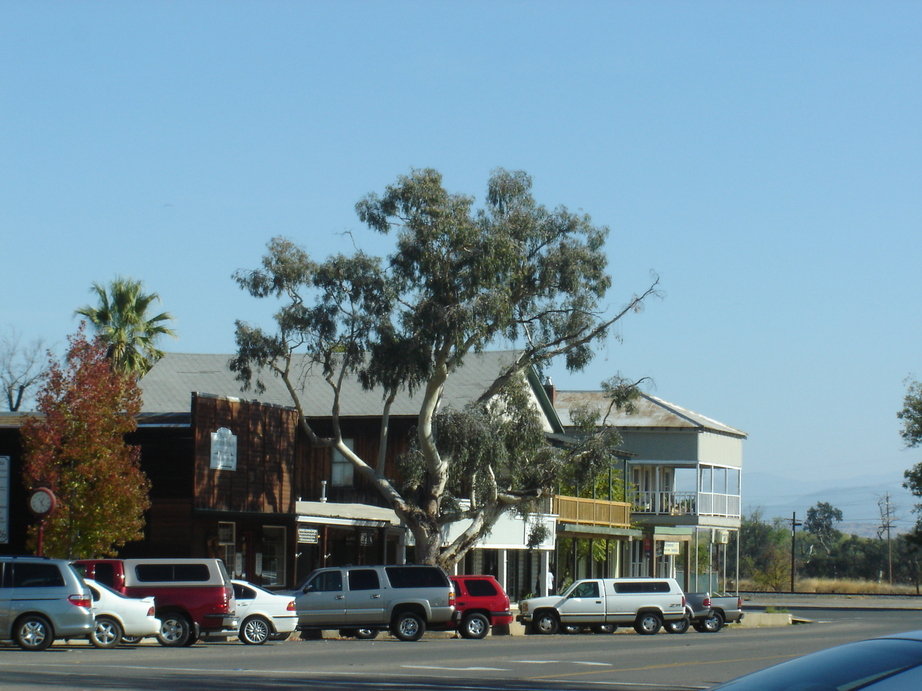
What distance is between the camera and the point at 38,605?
2244 centimetres

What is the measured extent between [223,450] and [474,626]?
8.81 meters

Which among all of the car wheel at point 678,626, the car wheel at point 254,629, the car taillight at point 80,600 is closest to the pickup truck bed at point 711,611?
the car wheel at point 678,626

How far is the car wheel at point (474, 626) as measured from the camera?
3222cm

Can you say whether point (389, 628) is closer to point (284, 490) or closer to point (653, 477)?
point (284, 490)

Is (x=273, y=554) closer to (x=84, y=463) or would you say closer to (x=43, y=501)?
(x=84, y=463)

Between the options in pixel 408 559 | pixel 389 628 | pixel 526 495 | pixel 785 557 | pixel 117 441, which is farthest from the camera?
pixel 785 557

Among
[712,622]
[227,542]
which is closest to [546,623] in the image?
[712,622]

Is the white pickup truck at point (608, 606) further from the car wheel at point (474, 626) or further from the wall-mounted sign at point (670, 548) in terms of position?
the wall-mounted sign at point (670, 548)

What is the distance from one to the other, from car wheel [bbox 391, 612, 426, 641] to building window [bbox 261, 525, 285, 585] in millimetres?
8963

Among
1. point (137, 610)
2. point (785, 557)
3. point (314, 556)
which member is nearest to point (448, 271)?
point (314, 556)

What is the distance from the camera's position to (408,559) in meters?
44.8

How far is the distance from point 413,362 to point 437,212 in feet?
14.5

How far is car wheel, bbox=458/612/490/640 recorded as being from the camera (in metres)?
32.2

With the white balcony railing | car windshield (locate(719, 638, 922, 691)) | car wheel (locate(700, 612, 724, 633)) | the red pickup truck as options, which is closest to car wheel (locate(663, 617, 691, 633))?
car wheel (locate(700, 612, 724, 633))
